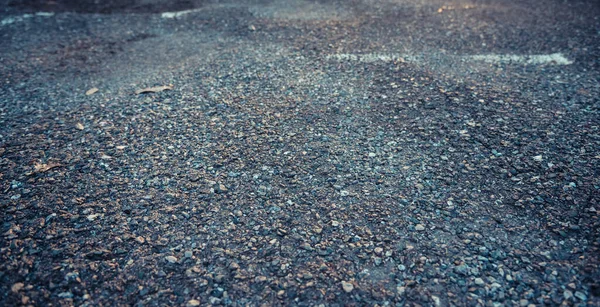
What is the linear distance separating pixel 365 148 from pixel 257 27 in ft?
10.9

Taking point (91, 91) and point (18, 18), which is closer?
point (91, 91)

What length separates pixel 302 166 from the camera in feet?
10.7

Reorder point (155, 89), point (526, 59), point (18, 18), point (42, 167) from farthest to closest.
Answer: point (18, 18) < point (526, 59) < point (155, 89) < point (42, 167)

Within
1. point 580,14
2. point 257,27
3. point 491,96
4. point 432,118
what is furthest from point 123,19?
point 580,14

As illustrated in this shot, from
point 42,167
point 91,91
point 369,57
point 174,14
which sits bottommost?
point 42,167

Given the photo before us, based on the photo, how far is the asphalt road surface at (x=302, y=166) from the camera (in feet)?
7.79

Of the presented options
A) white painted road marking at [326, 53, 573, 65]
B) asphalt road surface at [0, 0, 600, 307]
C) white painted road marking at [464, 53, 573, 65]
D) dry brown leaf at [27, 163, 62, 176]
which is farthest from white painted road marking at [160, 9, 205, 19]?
white painted road marking at [464, 53, 573, 65]

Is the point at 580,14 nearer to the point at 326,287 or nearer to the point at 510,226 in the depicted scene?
the point at 510,226

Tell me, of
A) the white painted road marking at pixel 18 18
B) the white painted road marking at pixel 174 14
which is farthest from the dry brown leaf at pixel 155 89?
the white painted road marking at pixel 18 18

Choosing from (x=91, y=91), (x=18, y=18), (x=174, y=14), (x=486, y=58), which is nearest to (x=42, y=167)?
(x=91, y=91)

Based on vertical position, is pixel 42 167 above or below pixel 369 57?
below

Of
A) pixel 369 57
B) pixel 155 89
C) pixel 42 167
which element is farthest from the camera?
pixel 369 57

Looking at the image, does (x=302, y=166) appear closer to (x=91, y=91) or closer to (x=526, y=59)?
(x=91, y=91)

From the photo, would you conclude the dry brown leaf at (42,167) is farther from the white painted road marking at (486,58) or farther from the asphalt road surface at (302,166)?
the white painted road marking at (486,58)
